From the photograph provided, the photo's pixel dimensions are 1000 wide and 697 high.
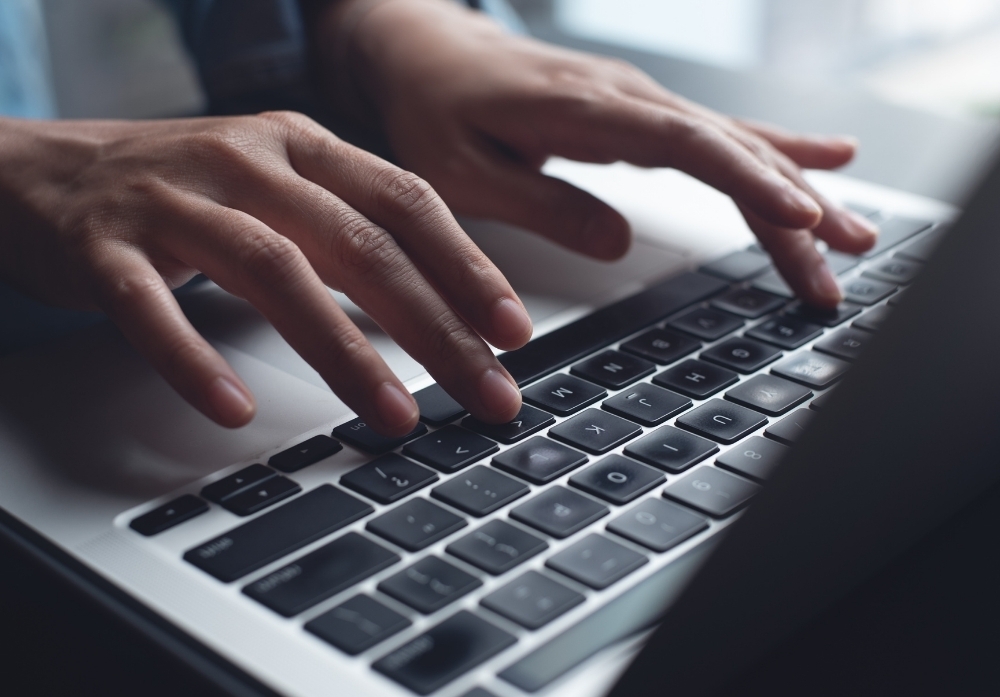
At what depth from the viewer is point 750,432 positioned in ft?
1.34

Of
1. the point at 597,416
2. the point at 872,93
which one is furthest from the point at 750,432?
the point at 872,93

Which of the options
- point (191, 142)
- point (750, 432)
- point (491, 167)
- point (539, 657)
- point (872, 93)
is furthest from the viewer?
point (872, 93)

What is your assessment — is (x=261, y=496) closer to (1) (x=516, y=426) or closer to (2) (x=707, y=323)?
(1) (x=516, y=426)

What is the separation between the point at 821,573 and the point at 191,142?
0.40m

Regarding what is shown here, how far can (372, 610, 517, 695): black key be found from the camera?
10.6 inches

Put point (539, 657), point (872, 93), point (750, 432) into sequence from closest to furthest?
1. point (539, 657)
2. point (750, 432)
3. point (872, 93)

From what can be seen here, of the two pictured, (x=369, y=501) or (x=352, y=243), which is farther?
(x=352, y=243)

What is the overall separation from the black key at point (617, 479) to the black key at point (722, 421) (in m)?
→ 0.04

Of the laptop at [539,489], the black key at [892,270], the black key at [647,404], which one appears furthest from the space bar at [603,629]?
the black key at [892,270]

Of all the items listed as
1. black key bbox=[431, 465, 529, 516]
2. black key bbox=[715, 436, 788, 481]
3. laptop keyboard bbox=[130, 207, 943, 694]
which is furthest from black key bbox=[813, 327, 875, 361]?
black key bbox=[431, 465, 529, 516]

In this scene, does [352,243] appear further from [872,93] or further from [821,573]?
[872,93]

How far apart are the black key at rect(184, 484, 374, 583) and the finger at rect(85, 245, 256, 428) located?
6cm

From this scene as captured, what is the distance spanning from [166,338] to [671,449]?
228mm

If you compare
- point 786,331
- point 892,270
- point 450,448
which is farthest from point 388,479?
point 892,270
